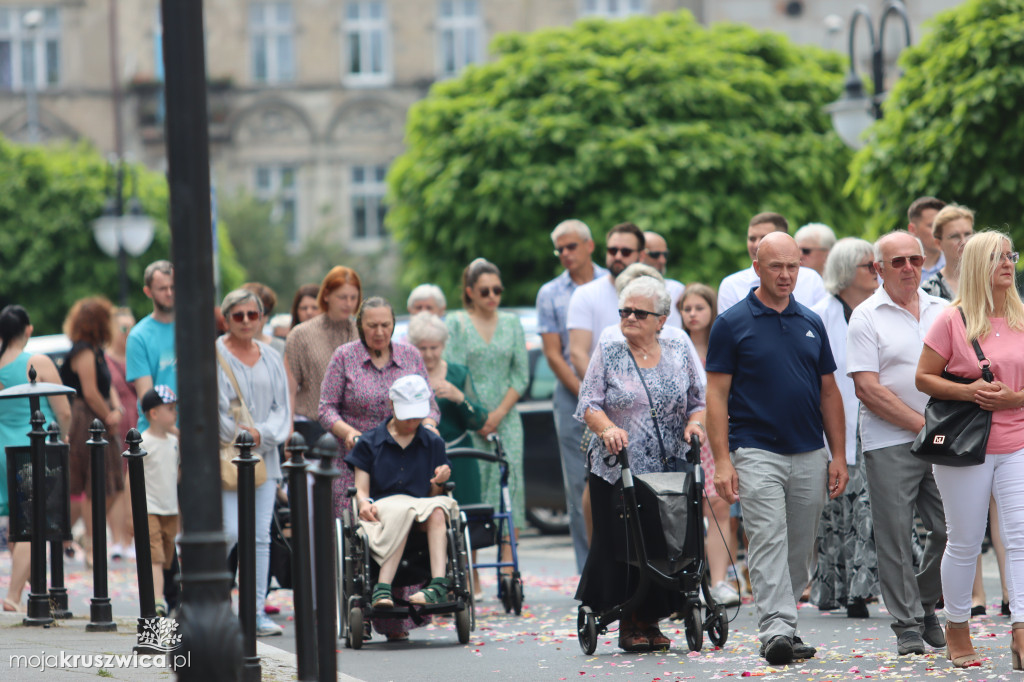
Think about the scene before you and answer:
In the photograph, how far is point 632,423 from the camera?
8336 millimetres

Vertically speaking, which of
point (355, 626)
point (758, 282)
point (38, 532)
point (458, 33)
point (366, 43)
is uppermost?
point (458, 33)

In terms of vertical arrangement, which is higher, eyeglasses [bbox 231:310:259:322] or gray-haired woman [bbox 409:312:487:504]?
eyeglasses [bbox 231:310:259:322]

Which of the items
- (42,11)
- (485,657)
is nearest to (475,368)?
(485,657)

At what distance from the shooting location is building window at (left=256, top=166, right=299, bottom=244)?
160 ft

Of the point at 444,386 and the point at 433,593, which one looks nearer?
the point at 433,593

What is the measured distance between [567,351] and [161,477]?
2.98m

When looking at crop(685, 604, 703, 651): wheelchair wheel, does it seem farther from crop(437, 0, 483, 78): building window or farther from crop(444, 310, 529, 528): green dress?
crop(437, 0, 483, 78): building window

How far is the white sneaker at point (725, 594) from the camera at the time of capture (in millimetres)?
9906

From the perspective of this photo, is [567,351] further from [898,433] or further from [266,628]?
[898,433]

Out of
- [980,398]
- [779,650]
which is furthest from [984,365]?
[779,650]

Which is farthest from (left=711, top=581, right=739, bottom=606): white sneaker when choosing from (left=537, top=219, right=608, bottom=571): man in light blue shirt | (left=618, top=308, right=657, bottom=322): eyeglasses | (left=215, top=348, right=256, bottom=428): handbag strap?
(left=215, top=348, right=256, bottom=428): handbag strap

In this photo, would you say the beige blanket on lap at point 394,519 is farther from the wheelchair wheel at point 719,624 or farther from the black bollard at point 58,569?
the black bollard at point 58,569

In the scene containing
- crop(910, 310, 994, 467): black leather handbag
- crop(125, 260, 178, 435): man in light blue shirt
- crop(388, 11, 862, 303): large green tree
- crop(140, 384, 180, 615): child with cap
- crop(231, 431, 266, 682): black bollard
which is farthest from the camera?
crop(388, 11, 862, 303): large green tree

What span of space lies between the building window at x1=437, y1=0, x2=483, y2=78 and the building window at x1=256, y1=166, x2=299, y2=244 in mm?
5750
